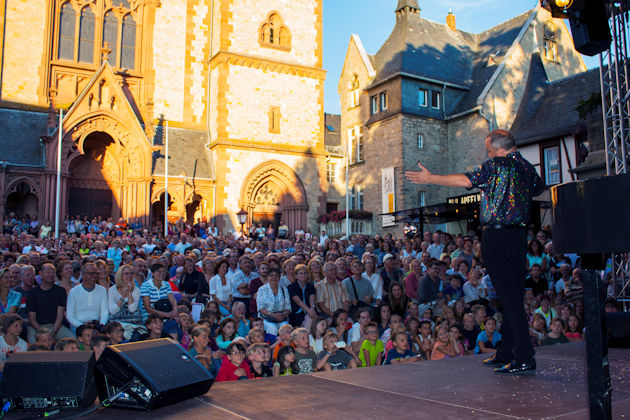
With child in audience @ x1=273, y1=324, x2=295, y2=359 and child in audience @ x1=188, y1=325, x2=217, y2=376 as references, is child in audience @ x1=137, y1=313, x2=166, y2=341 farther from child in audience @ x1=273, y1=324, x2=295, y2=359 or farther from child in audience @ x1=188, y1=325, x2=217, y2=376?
child in audience @ x1=273, y1=324, x2=295, y2=359

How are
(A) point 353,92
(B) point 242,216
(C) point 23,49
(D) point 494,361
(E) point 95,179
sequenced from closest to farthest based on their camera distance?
(D) point 494,361 → (C) point 23,49 → (E) point 95,179 → (B) point 242,216 → (A) point 353,92

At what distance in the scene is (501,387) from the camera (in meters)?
3.61

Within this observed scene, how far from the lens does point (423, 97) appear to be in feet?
104

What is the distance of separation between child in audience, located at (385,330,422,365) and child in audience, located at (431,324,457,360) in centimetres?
40

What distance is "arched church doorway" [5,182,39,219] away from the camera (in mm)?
22500

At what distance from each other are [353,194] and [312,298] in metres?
25.7

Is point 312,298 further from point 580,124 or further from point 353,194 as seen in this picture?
point 353,194

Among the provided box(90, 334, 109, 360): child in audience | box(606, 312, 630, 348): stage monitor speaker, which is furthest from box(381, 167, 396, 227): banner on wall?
box(606, 312, 630, 348): stage monitor speaker

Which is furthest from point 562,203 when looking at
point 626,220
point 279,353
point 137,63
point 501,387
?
point 137,63

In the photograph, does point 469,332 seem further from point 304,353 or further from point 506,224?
point 506,224

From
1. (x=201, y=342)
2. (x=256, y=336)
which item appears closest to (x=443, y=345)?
(x=256, y=336)

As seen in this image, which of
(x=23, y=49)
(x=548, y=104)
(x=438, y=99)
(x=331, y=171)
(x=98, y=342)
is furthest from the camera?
(x=331, y=171)

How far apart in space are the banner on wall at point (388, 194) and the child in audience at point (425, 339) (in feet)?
71.4

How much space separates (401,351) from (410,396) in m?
4.36
